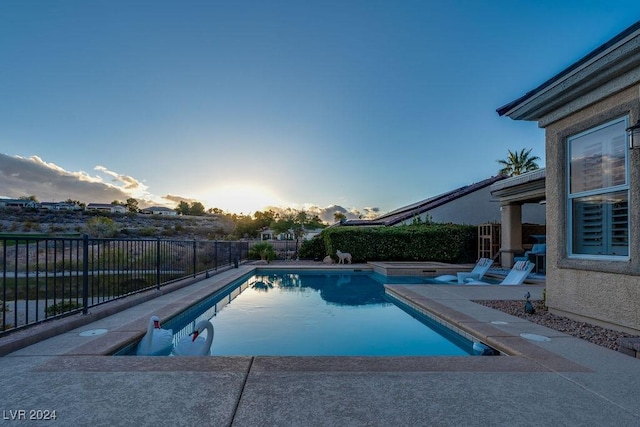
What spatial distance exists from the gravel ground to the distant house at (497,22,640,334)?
0.41 ft

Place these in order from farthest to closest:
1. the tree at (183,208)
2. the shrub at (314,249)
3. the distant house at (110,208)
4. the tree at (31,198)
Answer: the tree at (183,208), the tree at (31,198), the distant house at (110,208), the shrub at (314,249)

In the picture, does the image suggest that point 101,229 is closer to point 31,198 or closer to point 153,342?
point 153,342

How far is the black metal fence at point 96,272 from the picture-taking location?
4.55 m

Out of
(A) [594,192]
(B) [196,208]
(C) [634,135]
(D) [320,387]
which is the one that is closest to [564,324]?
(A) [594,192]

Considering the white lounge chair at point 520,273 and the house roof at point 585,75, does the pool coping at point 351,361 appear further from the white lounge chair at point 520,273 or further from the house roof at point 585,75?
the white lounge chair at point 520,273

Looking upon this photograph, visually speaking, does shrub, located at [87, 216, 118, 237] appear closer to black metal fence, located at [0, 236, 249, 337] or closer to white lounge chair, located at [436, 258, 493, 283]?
black metal fence, located at [0, 236, 249, 337]

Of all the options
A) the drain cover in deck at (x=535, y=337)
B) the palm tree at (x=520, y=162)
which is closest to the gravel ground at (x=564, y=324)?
the drain cover in deck at (x=535, y=337)

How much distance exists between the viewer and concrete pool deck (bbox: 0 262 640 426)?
6.89 feet

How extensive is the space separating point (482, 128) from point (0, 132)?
83.2 feet

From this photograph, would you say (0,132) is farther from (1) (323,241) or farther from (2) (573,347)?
(2) (573,347)

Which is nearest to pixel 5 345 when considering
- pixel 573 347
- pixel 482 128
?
pixel 573 347

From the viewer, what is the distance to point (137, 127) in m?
13.9

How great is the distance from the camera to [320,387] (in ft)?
8.38

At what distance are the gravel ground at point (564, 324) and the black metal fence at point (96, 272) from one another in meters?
6.25
